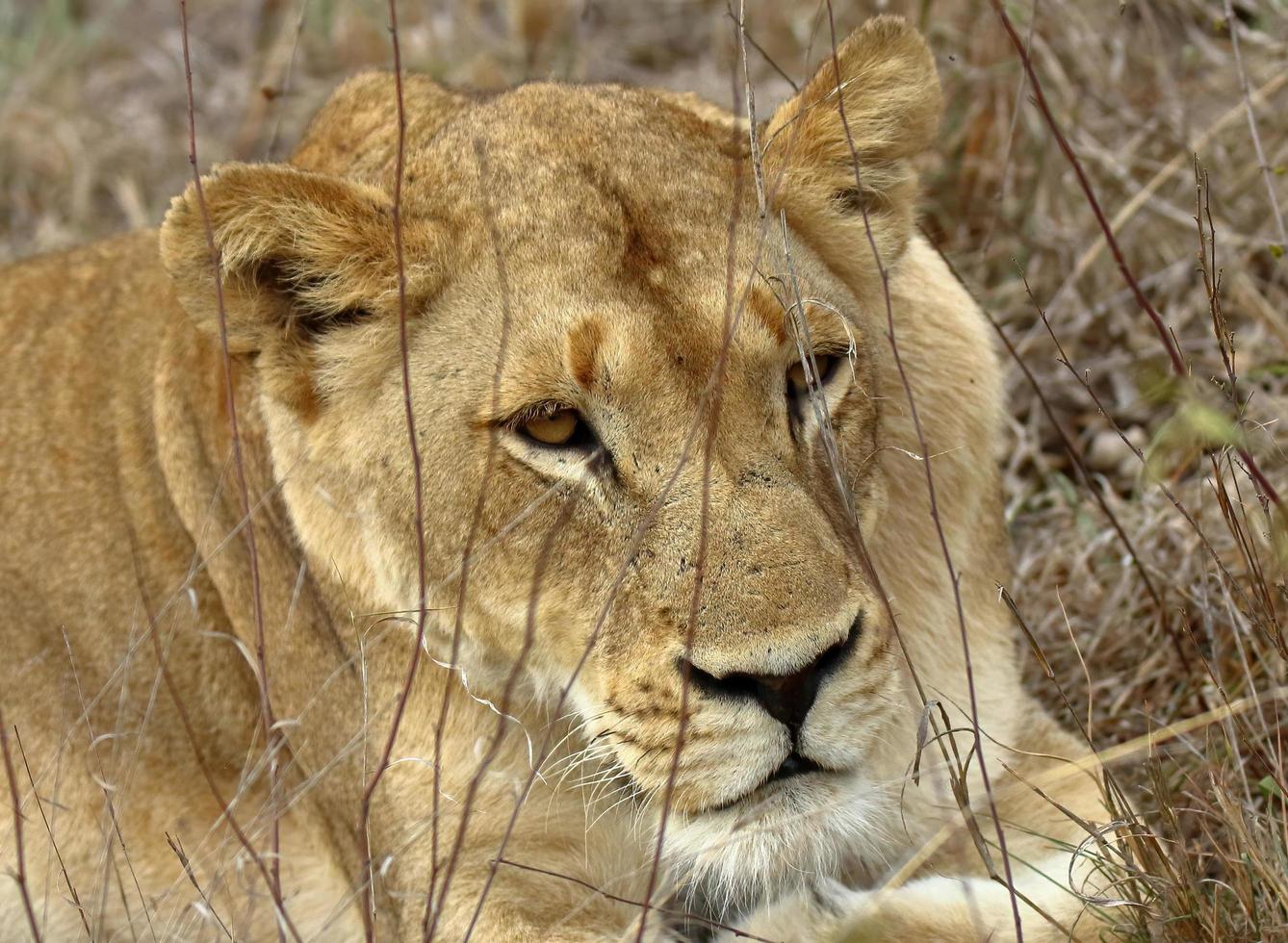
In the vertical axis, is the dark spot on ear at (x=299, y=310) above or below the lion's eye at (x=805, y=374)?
above

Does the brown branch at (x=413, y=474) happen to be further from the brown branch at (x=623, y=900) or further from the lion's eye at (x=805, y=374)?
the lion's eye at (x=805, y=374)

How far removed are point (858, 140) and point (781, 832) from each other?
1392mm

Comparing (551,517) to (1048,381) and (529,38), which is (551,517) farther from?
(529,38)

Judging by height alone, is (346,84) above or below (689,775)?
above

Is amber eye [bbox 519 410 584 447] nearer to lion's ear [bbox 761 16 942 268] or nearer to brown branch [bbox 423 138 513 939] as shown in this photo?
brown branch [bbox 423 138 513 939]

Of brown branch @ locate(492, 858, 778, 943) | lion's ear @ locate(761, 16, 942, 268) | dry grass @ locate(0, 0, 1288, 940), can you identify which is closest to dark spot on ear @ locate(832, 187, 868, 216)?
lion's ear @ locate(761, 16, 942, 268)

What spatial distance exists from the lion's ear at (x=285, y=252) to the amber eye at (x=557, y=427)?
374mm

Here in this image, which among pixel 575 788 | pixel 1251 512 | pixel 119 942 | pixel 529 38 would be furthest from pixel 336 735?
pixel 529 38

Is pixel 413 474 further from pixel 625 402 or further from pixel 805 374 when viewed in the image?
pixel 805 374

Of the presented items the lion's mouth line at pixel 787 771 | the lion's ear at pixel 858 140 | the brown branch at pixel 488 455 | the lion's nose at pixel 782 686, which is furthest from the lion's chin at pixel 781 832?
the lion's ear at pixel 858 140

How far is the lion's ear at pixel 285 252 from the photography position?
2.98 meters

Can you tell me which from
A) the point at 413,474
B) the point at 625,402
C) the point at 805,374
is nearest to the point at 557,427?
the point at 625,402

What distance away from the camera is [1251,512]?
4277 millimetres

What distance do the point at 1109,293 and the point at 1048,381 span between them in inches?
15.6
